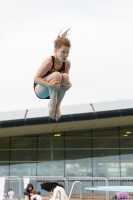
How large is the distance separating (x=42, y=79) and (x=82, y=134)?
22.9 m

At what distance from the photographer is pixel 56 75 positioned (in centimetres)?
657

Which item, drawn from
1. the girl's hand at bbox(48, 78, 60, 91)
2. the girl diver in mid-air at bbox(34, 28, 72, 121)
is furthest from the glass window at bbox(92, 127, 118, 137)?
the girl's hand at bbox(48, 78, 60, 91)

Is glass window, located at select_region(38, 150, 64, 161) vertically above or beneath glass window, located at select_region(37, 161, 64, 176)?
above

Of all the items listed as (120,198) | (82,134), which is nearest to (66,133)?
(82,134)

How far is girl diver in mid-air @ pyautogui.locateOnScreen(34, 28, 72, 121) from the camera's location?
6.44 meters

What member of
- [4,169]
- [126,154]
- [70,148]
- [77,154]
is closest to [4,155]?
[4,169]

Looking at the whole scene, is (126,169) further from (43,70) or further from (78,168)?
(43,70)

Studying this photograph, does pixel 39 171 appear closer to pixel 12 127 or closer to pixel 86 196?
pixel 12 127

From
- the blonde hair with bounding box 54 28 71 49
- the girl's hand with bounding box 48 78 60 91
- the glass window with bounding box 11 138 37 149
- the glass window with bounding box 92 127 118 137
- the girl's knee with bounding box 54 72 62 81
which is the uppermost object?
the glass window with bounding box 92 127 118 137

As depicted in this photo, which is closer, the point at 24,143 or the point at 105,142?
the point at 105,142

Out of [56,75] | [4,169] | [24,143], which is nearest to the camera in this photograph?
[56,75]

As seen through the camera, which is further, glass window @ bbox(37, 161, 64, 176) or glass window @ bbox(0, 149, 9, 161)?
glass window @ bbox(0, 149, 9, 161)

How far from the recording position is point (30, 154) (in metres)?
28.7

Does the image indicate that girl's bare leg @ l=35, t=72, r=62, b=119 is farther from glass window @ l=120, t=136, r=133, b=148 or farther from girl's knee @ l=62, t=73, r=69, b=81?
glass window @ l=120, t=136, r=133, b=148
